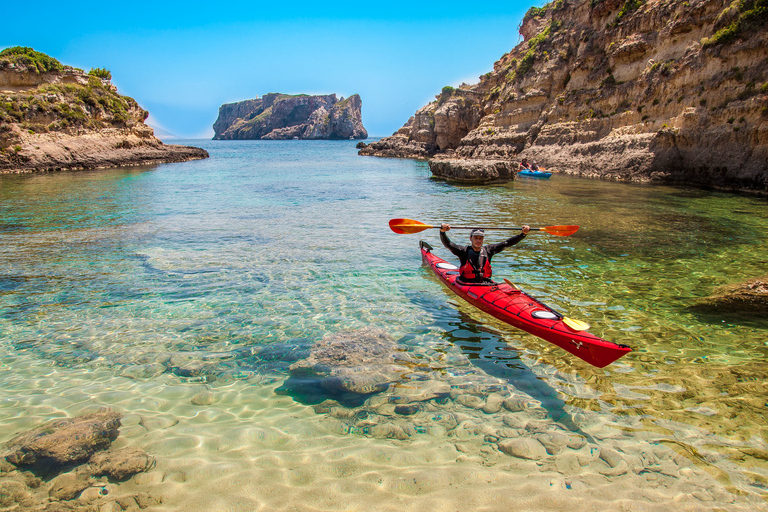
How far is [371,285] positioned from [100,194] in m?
20.4

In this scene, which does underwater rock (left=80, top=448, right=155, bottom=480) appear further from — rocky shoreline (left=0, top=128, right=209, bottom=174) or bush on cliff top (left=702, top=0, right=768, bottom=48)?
rocky shoreline (left=0, top=128, right=209, bottom=174)

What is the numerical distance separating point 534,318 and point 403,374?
2064 mm

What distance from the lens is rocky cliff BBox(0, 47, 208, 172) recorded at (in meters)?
35.2

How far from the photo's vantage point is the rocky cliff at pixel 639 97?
19969mm

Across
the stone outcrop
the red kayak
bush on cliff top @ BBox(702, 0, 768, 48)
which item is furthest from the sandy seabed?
bush on cliff top @ BBox(702, 0, 768, 48)

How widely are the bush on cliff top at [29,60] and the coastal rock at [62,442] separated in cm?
4974

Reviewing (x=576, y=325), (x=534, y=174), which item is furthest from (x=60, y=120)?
(x=576, y=325)

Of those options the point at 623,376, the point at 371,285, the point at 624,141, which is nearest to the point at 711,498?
the point at 623,376

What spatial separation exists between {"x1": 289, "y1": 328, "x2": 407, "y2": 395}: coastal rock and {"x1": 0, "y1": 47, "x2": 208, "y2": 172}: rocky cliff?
41.5m

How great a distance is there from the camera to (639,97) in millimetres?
27062

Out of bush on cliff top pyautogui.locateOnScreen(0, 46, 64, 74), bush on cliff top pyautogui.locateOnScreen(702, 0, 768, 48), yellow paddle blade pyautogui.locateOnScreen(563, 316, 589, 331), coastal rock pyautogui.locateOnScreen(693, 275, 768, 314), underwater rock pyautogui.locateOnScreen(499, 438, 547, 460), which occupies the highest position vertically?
bush on cliff top pyautogui.locateOnScreen(0, 46, 64, 74)

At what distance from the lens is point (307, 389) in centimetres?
500

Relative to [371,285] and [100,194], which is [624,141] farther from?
[100,194]

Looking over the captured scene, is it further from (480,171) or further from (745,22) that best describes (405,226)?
(745,22)
